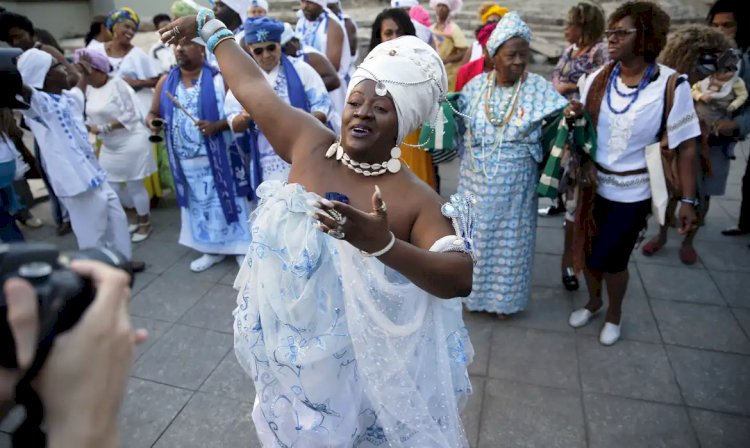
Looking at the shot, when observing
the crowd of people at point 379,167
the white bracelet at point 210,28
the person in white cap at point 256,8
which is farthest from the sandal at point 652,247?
the person in white cap at point 256,8

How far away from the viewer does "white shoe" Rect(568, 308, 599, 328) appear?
3592 millimetres

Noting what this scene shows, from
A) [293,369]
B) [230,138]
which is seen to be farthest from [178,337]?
[293,369]

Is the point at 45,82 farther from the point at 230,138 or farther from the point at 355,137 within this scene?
the point at 355,137

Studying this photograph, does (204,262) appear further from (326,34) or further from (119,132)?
(326,34)

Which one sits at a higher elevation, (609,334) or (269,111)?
(269,111)

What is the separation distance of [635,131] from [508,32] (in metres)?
0.92

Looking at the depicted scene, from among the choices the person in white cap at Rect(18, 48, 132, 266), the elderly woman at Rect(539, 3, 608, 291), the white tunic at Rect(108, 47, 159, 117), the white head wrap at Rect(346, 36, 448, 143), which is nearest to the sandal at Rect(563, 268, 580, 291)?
the elderly woman at Rect(539, 3, 608, 291)

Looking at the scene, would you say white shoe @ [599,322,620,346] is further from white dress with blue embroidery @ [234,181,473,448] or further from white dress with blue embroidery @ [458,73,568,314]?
white dress with blue embroidery @ [234,181,473,448]

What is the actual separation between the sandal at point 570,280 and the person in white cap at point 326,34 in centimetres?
289

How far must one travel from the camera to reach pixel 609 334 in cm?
341

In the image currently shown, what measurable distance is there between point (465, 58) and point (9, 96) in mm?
5866

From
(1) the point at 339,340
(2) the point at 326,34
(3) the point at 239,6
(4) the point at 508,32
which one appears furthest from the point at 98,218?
(4) the point at 508,32

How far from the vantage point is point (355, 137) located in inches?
66.7

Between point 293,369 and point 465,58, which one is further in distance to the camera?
point 465,58
